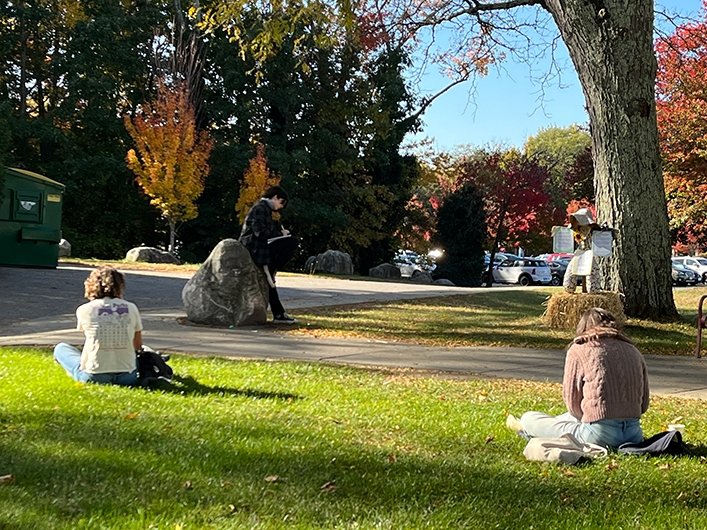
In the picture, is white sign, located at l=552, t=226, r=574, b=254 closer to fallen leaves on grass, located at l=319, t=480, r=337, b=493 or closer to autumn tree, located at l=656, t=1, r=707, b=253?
fallen leaves on grass, located at l=319, t=480, r=337, b=493

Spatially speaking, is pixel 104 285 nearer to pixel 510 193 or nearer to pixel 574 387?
pixel 574 387

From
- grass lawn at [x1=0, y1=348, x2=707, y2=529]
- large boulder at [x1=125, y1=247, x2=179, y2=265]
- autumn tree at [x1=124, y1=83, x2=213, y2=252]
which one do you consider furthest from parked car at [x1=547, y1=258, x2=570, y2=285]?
grass lawn at [x1=0, y1=348, x2=707, y2=529]

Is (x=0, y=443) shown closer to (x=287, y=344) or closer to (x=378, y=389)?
(x=378, y=389)

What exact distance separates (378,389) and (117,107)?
32793 millimetres

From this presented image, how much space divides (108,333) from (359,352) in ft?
12.7

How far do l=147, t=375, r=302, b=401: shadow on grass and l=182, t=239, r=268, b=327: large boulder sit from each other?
471 cm

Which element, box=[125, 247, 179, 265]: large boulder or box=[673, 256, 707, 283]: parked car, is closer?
box=[125, 247, 179, 265]: large boulder

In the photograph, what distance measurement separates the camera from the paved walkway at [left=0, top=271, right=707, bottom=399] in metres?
8.71

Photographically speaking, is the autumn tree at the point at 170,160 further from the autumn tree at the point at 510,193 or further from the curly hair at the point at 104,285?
the curly hair at the point at 104,285

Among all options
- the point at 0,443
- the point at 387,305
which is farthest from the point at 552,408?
the point at 387,305

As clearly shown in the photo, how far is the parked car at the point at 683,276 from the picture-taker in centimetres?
5072

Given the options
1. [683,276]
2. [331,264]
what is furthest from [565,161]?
[331,264]

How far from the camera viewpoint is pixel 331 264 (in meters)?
33.2

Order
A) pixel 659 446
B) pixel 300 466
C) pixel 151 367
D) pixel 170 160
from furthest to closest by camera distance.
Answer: pixel 170 160, pixel 151 367, pixel 659 446, pixel 300 466
